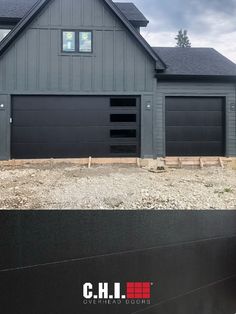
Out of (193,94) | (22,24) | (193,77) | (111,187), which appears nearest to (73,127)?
(111,187)

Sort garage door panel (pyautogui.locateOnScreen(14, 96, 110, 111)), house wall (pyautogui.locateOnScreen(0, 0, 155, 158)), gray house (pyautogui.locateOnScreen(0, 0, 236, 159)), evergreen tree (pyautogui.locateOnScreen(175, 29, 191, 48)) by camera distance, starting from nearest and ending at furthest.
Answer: evergreen tree (pyautogui.locateOnScreen(175, 29, 191, 48)) < gray house (pyautogui.locateOnScreen(0, 0, 236, 159)) < house wall (pyautogui.locateOnScreen(0, 0, 155, 158)) < garage door panel (pyautogui.locateOnScreen(14, 96, 110, 111))

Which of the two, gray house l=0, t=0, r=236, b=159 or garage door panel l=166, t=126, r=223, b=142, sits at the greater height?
gray house l=0, t=0, r=236, b=159

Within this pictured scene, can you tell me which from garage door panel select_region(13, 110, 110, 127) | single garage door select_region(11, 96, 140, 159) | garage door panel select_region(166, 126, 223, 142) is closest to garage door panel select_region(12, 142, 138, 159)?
single garage door select_region(11, 96, 140, 159)

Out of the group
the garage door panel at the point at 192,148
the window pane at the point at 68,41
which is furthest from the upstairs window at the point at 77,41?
the garage door panel at the point at 192,148

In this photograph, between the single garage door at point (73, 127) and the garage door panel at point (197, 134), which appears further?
the single garage door at point (73, 127)

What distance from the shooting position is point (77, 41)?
55.7 inches

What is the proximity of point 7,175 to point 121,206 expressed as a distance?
1.96 ft

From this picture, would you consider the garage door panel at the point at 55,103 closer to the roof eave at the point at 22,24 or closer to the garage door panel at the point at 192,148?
the roof eave at the point at 22,24

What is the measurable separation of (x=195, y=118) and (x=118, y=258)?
81cm

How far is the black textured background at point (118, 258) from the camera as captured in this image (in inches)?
52.0

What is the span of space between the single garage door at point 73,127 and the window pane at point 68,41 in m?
0.30

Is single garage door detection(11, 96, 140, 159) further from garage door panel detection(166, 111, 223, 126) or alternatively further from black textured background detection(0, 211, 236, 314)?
black textured background detection(0, 211, 236, 314)

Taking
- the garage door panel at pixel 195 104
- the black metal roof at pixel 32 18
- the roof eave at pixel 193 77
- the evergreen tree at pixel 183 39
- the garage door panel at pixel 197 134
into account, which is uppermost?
the black metal roof at pixel 32 18

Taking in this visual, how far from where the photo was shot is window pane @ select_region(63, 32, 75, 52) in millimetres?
1337
